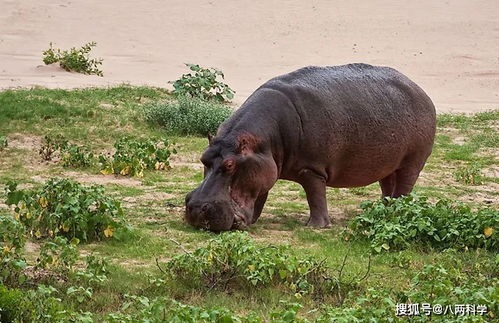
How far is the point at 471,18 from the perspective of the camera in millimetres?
27938

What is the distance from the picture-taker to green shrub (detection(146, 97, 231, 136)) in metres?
13.1

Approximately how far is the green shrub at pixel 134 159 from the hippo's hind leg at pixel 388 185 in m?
2.49

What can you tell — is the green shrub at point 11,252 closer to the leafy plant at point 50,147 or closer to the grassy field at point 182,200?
the grassy field at point 182,200

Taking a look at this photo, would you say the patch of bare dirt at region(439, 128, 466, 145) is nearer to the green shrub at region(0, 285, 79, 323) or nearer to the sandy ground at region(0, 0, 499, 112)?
the sandy ground at region(0, 0, 499, 112)

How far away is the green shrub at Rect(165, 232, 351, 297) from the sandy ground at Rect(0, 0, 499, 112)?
11.7 m

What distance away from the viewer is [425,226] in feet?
24.6

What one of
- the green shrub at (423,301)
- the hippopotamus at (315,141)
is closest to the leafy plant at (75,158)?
the hippopotamus at (315,141)

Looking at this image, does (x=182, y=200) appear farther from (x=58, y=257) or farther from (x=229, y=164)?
(x=58, y=257)

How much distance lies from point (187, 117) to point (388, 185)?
406cm

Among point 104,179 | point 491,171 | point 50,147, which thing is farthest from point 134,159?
point 491,171

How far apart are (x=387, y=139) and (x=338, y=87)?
667 mm

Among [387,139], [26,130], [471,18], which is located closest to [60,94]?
[26,130]

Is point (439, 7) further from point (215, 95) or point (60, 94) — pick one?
point (60, 94)

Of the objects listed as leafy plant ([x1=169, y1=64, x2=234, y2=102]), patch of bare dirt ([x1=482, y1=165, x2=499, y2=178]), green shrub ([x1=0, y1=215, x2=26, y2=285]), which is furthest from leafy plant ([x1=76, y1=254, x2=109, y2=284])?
leafy plant ([x1=169, y1=64, x2=234, y2=102])
